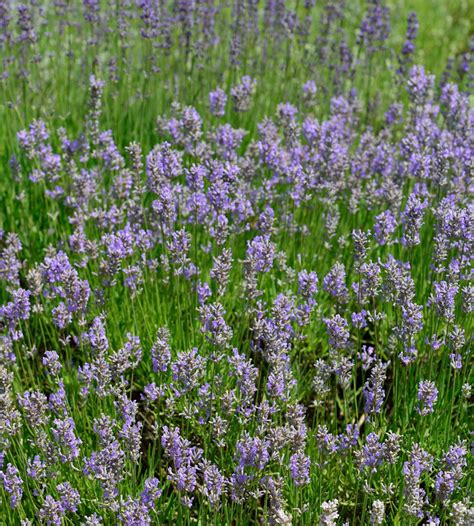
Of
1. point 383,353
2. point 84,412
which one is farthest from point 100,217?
point 383,353

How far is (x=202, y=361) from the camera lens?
2814mm

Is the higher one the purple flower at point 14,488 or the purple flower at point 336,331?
the purple flower at point 336,331

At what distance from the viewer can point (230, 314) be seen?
3.75 m

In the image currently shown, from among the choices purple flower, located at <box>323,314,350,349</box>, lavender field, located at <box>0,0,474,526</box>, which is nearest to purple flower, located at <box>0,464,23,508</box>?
lavender field, located at <box>0,0,474,526</box>

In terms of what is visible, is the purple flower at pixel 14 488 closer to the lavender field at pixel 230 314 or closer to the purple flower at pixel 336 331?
the lavender field at pixel 230 314

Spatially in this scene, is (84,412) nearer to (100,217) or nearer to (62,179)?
(100,217)

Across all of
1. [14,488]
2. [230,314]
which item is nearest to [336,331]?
[230,314]

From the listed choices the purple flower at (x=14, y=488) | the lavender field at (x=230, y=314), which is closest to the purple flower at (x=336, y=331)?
the lavender field at (x=230, y=314)

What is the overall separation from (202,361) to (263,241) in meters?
0.68

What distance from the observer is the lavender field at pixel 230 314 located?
2.56 metres

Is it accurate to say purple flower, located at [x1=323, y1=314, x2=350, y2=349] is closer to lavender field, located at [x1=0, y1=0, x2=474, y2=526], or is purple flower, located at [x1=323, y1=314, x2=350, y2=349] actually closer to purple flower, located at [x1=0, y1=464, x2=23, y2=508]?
lavender field, located at [x1=0, y1=0, x2=474, y2=526]

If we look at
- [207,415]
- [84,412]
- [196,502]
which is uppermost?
[207,415]

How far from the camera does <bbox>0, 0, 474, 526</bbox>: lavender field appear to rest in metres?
2.56

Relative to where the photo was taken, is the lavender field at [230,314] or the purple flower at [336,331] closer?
the lavender field at [230,314]
